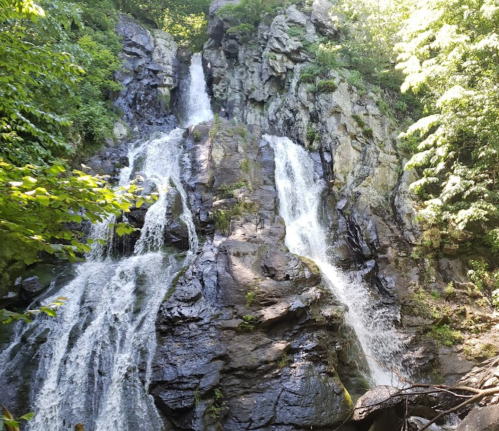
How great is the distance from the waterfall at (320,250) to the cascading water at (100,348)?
4.21 meters

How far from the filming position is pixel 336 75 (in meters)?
16.7

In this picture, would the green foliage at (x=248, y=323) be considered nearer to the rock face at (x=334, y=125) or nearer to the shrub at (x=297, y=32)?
the rock face at (x=334, y=125)

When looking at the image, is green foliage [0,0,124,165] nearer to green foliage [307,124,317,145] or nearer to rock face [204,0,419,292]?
rock face [204,0,419,292]

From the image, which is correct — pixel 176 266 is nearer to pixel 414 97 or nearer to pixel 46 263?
pixel 46 263

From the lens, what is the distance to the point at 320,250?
11.9m

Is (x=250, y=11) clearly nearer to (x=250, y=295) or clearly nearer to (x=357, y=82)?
(x=357, y=82)

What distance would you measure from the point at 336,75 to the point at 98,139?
1120cm

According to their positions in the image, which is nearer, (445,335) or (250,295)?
(250,295)

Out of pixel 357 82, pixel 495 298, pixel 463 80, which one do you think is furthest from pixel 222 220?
pixel 357 82

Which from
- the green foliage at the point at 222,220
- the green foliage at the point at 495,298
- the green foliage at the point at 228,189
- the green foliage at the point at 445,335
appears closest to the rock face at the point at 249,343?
the green foliage at the point at 222,220

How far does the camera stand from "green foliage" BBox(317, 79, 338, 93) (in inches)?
631

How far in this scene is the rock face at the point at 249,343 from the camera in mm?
5848

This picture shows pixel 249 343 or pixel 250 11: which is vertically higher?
pixel 250 11

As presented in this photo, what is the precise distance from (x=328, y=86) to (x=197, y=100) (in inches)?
396
